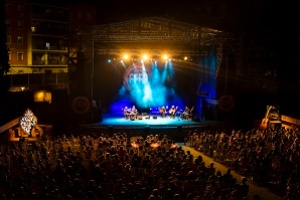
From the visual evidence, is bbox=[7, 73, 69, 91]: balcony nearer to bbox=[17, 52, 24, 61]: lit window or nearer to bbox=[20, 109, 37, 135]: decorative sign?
bbox=[20, 109, 37, 135]: decorative sign

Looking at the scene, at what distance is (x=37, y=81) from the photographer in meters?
33.1

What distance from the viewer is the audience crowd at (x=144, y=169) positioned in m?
11.1

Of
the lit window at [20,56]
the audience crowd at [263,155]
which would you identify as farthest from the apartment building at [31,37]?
the audience crowd at [263,155]

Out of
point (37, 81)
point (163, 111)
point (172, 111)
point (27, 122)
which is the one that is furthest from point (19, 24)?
point (27, 122)

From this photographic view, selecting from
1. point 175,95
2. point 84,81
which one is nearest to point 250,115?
point 175,95

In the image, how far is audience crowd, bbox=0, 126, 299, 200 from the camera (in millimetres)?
11086

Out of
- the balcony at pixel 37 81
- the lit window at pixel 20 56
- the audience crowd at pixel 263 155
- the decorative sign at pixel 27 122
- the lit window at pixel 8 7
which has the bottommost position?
the audience crowd at pixel 263 155

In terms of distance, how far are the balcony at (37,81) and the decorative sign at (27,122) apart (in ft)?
24.6

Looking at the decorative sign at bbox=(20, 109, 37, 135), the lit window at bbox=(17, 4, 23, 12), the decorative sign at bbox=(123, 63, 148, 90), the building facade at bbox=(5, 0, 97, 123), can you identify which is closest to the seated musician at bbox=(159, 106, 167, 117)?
the decorative sign at bbox=(123, 63, 148, 90)

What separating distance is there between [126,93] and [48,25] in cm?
1982

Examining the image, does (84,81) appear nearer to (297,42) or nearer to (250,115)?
(250,115)

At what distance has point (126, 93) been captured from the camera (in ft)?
111

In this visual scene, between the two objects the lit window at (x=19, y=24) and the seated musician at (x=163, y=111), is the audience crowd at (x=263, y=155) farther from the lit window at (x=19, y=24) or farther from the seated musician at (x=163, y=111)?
the lit window at (x=19, y=24)

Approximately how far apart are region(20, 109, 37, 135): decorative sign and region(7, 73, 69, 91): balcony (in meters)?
7.50
